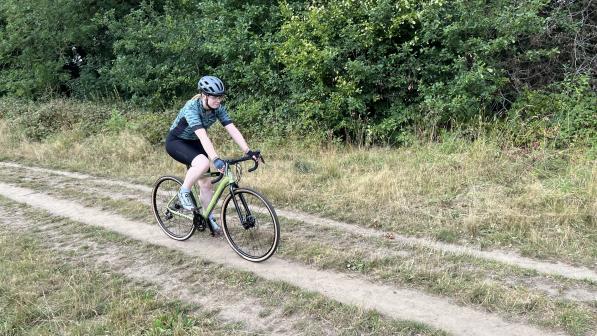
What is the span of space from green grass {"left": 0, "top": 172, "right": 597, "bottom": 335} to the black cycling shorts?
1432 millimetres

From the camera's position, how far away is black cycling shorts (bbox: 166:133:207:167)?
5594mm

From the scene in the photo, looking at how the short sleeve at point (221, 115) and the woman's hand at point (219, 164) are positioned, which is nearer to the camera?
the woman's hand at point (219, 164)

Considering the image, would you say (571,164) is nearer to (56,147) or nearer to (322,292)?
(322,292)

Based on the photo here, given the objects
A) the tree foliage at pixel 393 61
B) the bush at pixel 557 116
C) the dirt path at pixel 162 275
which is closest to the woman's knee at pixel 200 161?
the dirt path at pixel 162 275

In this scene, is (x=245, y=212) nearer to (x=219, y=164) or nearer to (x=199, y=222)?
(x=219, y=164)

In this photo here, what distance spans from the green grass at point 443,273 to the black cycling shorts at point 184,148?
1.43 m

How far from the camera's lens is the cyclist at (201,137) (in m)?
5.16

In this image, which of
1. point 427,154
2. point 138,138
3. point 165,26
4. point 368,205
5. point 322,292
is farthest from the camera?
point 165,26

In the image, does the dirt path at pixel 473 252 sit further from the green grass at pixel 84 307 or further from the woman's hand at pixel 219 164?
the green grass at pixel 84 307

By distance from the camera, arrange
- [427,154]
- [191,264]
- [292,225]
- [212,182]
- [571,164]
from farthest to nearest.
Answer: [427,154], [571,164], [292,225], [212,182], [191,264]

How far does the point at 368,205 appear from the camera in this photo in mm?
6816

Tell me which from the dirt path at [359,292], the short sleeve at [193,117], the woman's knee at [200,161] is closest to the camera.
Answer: the dirt path at [359,292]

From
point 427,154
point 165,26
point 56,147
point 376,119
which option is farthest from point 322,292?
point 165,26

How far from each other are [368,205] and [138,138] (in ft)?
21.8
